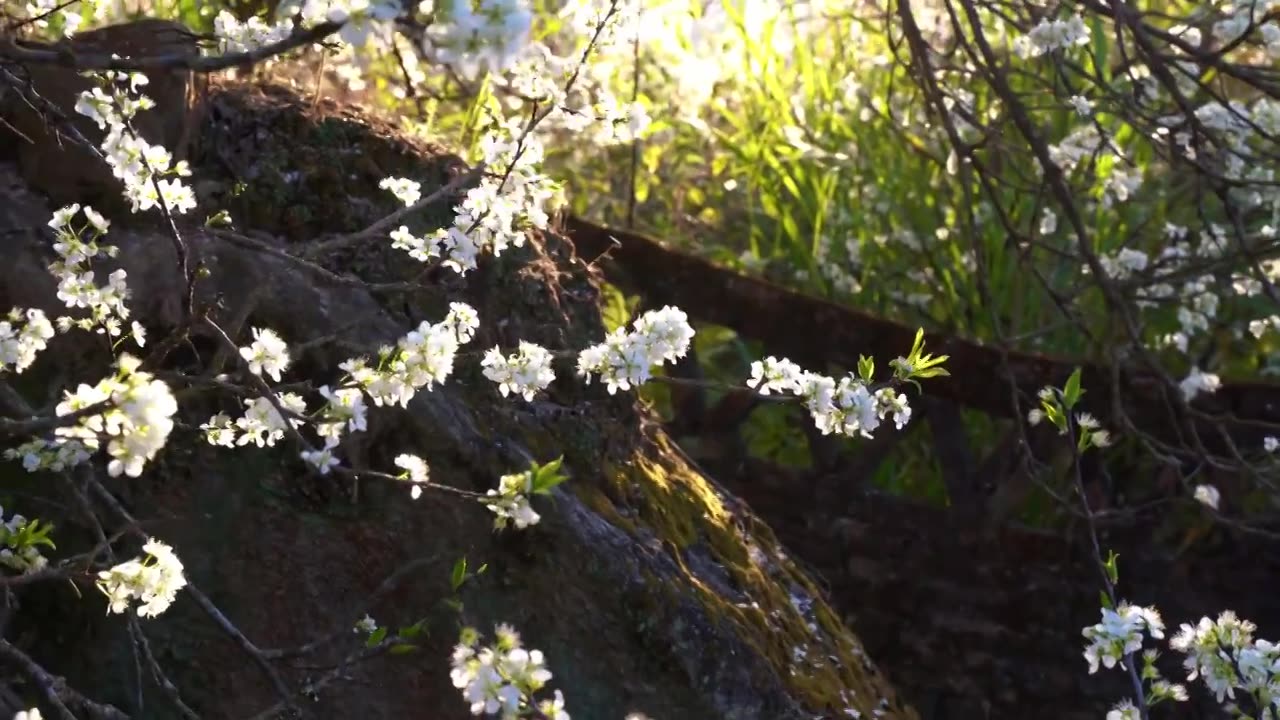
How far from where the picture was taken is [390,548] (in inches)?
101

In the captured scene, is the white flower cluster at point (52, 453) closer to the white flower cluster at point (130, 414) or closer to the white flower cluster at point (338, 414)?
the white flower cluster at point (338, 414)

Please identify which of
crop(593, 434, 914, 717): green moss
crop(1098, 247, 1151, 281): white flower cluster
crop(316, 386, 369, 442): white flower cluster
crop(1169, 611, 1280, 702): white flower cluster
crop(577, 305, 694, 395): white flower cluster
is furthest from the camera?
crop(1098, 247, 1151, 281): white flower cluster

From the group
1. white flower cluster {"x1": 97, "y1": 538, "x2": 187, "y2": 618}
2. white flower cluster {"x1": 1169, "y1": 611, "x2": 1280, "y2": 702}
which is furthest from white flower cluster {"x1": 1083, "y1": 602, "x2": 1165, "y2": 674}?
white flower cluster {"x1": 97, "y1": 538, "x2": 187, "y2": 618}

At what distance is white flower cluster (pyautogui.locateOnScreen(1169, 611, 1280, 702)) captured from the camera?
2.14 meters

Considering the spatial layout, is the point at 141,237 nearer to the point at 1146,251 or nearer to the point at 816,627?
the point at 816,627

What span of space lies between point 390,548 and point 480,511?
0.17 metres

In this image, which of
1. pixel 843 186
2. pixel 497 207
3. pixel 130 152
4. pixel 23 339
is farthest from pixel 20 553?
pixel 843 186

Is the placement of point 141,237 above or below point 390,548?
above

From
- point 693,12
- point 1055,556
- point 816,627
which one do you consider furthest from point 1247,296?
point 816,627

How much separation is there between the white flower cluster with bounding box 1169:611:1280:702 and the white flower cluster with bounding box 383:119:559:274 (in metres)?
A: 1.18

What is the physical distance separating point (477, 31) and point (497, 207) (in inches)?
37.2

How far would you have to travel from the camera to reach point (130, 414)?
4.04ft

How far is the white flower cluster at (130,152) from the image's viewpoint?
72.4 inches

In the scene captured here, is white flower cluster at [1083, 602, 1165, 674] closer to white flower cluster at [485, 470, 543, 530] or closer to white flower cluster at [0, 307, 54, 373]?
white flower cluster at [485, 470, 543, 530]
